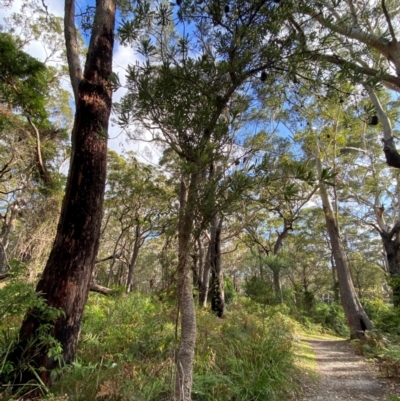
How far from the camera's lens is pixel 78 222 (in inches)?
112

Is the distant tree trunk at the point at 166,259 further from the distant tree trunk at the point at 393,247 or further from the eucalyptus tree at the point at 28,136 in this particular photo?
the distant tree trunk at the point at 393,247

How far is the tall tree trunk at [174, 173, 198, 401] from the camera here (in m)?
1.73

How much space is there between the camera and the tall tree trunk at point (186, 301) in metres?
1.73

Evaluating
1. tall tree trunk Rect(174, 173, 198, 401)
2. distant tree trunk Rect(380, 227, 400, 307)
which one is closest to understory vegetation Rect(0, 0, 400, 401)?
tall tree trunk Rect(174, 173, 198, 401)

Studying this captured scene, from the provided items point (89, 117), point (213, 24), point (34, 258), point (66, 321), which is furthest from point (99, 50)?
point (34, 258)

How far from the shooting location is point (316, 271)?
2811 centimetres

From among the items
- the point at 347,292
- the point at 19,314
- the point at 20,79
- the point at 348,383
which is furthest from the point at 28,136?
the point at 347,292

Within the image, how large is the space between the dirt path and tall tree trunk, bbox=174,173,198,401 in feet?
8.26

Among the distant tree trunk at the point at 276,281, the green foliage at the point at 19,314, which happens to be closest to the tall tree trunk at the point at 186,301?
the green foliage at the point at 19,314

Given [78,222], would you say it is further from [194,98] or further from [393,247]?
[393,247]

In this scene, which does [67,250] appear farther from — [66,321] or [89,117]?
[89,117]

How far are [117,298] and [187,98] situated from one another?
4.55 meters

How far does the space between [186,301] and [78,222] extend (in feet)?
5.27

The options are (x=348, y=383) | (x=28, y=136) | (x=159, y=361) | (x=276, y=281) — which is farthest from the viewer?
(x=276, y=281)
